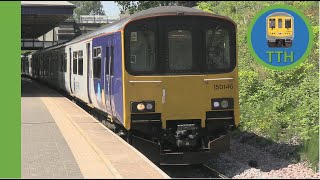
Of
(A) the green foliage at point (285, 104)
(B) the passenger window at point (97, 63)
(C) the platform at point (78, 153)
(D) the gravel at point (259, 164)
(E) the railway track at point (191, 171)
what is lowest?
(E) the railway track at point (191, 171)

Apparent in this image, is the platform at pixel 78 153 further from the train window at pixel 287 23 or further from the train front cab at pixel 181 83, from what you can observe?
the train window at pixel 287 23

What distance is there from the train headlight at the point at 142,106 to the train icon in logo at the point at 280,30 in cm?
280

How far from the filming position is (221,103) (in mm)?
9867

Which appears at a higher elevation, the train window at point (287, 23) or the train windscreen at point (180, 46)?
the train window at point (287, 23)

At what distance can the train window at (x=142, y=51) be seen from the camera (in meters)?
9.63

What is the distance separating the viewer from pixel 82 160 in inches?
352

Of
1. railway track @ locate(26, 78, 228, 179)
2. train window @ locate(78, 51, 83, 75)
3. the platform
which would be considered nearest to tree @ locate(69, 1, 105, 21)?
train window @ locate(78, 51, 83, 75)

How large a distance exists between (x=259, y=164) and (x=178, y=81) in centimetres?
258

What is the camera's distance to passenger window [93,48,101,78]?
40.8ft

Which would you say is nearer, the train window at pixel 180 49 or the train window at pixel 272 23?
the train window at pixel 180 49

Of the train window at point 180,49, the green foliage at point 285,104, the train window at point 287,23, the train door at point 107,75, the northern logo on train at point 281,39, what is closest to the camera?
the train window at point 180,49

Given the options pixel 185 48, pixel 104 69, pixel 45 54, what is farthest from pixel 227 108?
pixel 45 54

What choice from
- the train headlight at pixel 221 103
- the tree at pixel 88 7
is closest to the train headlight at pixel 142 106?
the train headlight at pixel 221 103

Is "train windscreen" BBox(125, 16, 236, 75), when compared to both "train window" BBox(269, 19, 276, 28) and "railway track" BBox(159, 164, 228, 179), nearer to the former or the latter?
"train window" BBox(269, 19, 276, 28)
